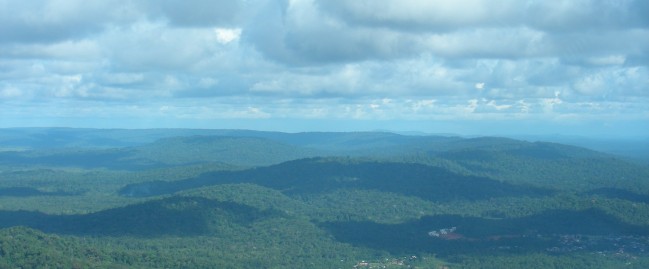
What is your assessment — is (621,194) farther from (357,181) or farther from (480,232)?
(357,181)

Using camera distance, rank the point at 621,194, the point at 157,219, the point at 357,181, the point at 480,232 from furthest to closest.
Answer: the point at 357,181
the point at 621,194
the point at 157,219
the point at 480,232

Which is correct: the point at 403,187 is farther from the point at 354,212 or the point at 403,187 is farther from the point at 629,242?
the point at 629,242

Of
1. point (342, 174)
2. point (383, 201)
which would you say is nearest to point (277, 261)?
point (383, 201)

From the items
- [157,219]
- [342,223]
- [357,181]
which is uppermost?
[357,181]

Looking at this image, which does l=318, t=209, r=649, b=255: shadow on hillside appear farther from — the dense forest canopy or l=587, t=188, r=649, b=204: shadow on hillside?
l=587, t=188, r=649, b=204: shadow on hillside

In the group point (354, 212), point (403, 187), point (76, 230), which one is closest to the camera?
point (76, 230)

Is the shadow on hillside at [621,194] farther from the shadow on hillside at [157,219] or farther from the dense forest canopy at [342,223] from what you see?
the shadow on hillside at [157,219]

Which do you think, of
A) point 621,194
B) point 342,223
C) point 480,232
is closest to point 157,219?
point 342,223

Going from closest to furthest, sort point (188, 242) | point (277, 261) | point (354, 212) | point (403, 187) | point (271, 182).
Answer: point (277, 261) < point (188, 242) < point (354, 212) < point (403, 187) < point (271, 182)
